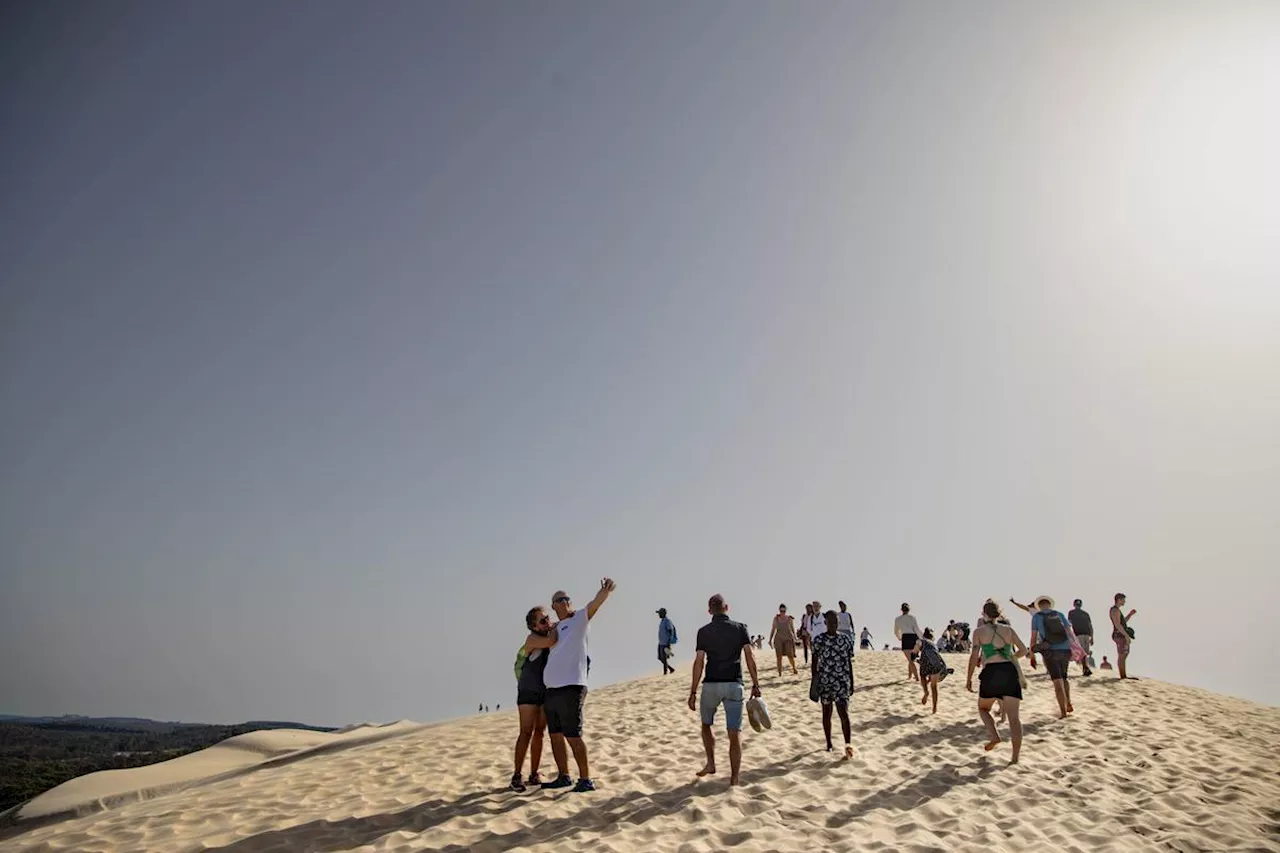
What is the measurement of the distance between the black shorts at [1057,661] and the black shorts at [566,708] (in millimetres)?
10235

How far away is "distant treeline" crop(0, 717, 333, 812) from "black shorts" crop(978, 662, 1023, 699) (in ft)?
121

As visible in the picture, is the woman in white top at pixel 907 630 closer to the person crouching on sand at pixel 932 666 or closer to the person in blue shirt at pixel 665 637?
the person crouching on sand at pixel 932 666

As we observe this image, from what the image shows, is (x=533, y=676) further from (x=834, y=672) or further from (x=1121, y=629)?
(x=1121, y=629)

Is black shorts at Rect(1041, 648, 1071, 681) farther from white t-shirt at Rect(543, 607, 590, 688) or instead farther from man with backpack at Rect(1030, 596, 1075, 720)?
white t-shirt at Rect(543, 607, 590, 688)

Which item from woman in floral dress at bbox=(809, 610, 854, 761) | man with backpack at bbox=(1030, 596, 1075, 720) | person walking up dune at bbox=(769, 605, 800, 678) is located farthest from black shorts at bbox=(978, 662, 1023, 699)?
person walking up dune at bbox=(769, 605, 800, 678)

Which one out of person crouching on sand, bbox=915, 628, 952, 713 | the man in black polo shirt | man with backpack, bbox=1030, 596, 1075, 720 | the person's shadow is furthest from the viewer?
person crouching on sand, bbox=915, 628, 952, 713

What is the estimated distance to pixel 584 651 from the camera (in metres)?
8.06

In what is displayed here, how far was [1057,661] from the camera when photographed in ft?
44.4

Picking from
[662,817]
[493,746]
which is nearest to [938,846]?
[662,817]

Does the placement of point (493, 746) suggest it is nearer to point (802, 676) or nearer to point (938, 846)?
point (938, 846)

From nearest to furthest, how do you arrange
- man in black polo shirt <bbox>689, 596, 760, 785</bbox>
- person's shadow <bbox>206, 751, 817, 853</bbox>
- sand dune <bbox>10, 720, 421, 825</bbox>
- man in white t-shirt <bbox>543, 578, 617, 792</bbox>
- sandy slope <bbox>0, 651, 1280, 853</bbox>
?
person's shadow <bbox>206, 751, 817, 853</bbox> → sandy slope <bbox>0, 651, 1280, 853</bbox> → man in white t-shirt <bbox>543, 578, 617, 792</bbox> → man in black polo shirt <bbox>689, 596, 760, 785</bbox> → sand dune <bbox>10, 720, 421, 825</bbox>

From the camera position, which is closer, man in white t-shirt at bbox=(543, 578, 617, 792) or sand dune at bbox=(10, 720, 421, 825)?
man in white t-shirt at bbox=(543, 578, 617, 792)

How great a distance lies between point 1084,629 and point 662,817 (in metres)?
15.6

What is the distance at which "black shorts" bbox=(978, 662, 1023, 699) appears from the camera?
969cm
